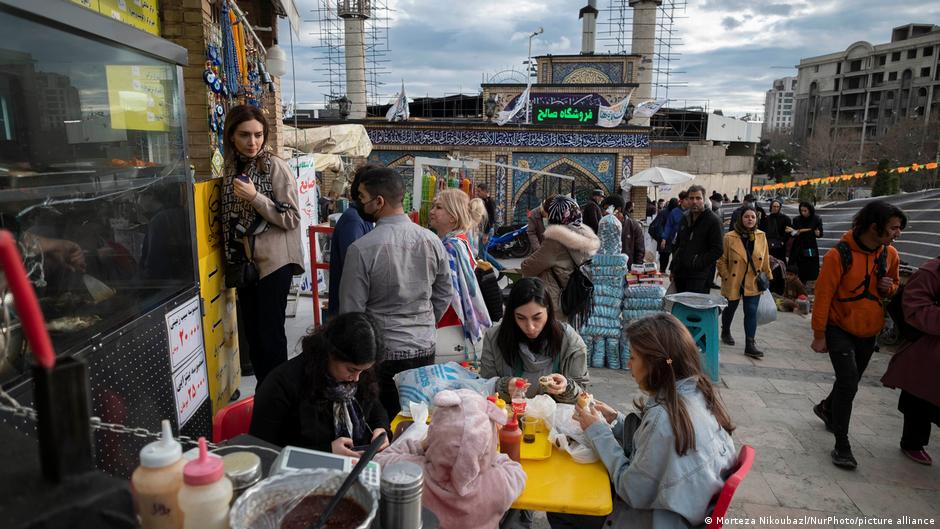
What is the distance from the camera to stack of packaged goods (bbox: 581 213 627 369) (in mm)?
5945

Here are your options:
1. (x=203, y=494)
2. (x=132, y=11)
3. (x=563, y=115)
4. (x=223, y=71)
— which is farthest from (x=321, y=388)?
(x=563, y=115)

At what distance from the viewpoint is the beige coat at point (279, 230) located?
3.54m

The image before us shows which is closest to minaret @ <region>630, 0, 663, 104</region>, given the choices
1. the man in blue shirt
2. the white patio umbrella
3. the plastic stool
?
the white patio umbrella

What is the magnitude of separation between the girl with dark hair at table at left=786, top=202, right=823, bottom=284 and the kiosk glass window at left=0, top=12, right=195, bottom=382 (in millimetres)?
8417

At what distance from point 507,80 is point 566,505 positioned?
63.6 ft

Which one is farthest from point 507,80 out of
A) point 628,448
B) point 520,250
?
point 628,448

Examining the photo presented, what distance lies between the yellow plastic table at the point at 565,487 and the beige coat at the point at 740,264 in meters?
4.60

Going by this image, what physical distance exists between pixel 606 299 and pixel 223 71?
173 inches

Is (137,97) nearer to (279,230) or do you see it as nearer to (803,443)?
(279,230)

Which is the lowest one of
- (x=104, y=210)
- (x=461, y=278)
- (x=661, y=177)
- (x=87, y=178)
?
(x=461, y=278)


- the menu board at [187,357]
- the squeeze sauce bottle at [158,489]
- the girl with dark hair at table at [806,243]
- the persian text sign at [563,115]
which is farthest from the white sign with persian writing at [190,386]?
the persian text sign at [563,115]

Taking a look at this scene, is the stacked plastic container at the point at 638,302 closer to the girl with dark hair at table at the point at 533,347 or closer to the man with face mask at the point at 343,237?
the girl with dark hair at table at the point at 533,347

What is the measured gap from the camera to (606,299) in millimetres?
6020

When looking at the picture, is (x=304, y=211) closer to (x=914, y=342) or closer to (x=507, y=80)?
(x=914, y=342)
